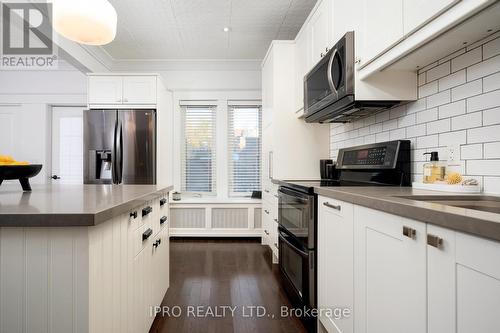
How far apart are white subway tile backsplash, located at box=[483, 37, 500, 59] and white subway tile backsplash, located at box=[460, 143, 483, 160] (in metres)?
0.38

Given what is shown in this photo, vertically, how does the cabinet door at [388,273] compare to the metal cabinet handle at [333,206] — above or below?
below

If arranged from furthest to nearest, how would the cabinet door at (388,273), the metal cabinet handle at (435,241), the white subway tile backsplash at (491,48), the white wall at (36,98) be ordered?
the white wall at (36,98) → the white subway tile backsplash at (491,48) → the cabinet door at (388,273) → the metal cabinet handle at (435,241)

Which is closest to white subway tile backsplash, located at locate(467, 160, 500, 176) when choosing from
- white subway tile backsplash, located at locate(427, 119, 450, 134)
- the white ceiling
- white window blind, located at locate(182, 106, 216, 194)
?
white subway tile backsplash, located at locate(427, 119, 450, 134)

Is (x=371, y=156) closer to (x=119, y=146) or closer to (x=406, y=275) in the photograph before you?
(x=406, y=275)

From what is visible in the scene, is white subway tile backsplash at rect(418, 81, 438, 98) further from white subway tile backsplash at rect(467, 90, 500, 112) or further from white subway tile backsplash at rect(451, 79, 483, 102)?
white subway tile backsplash at rect(467, 90, 500, 112)

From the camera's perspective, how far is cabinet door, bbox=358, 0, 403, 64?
1384 mm

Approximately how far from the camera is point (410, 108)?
181 centimetres

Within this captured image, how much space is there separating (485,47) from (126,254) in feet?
5.91

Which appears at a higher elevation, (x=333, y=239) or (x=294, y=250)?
(x=333, y=239)

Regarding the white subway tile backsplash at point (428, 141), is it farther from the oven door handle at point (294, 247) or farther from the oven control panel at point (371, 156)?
the oven door handle at point (294, 247)

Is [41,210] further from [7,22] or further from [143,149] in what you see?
[7,22]

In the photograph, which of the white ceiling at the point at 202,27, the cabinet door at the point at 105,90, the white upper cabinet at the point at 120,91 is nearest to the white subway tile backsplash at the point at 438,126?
the white ceiling at the point at 202,27

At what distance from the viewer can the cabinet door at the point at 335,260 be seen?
54.7 inches

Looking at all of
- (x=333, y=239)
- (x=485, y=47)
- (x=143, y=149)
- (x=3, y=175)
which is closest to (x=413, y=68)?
(x=485, y=47)
